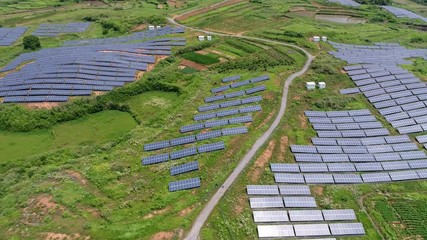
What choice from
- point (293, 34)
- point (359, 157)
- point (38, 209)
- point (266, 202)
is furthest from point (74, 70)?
point (359, 157)

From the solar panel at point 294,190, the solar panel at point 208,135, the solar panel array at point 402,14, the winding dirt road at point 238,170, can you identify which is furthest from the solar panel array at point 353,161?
the solar panel array at point 402,14

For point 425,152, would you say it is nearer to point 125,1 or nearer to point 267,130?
point 267,130

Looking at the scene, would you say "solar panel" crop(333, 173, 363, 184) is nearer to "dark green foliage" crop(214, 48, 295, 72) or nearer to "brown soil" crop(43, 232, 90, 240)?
"brown soil" crop(43, 232, 90, 240)

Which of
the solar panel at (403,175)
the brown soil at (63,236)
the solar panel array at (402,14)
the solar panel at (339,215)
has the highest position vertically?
the solar panel array at (402,14)

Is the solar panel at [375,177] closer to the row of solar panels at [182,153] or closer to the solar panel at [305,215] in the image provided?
the solar panel at [305,215]

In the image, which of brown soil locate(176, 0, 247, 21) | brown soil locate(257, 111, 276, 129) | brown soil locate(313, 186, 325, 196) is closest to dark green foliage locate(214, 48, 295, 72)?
brown soil locate(257, 111, 276, 129)

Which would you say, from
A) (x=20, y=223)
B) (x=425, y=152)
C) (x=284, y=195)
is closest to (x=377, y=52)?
(x=425, y=152)
